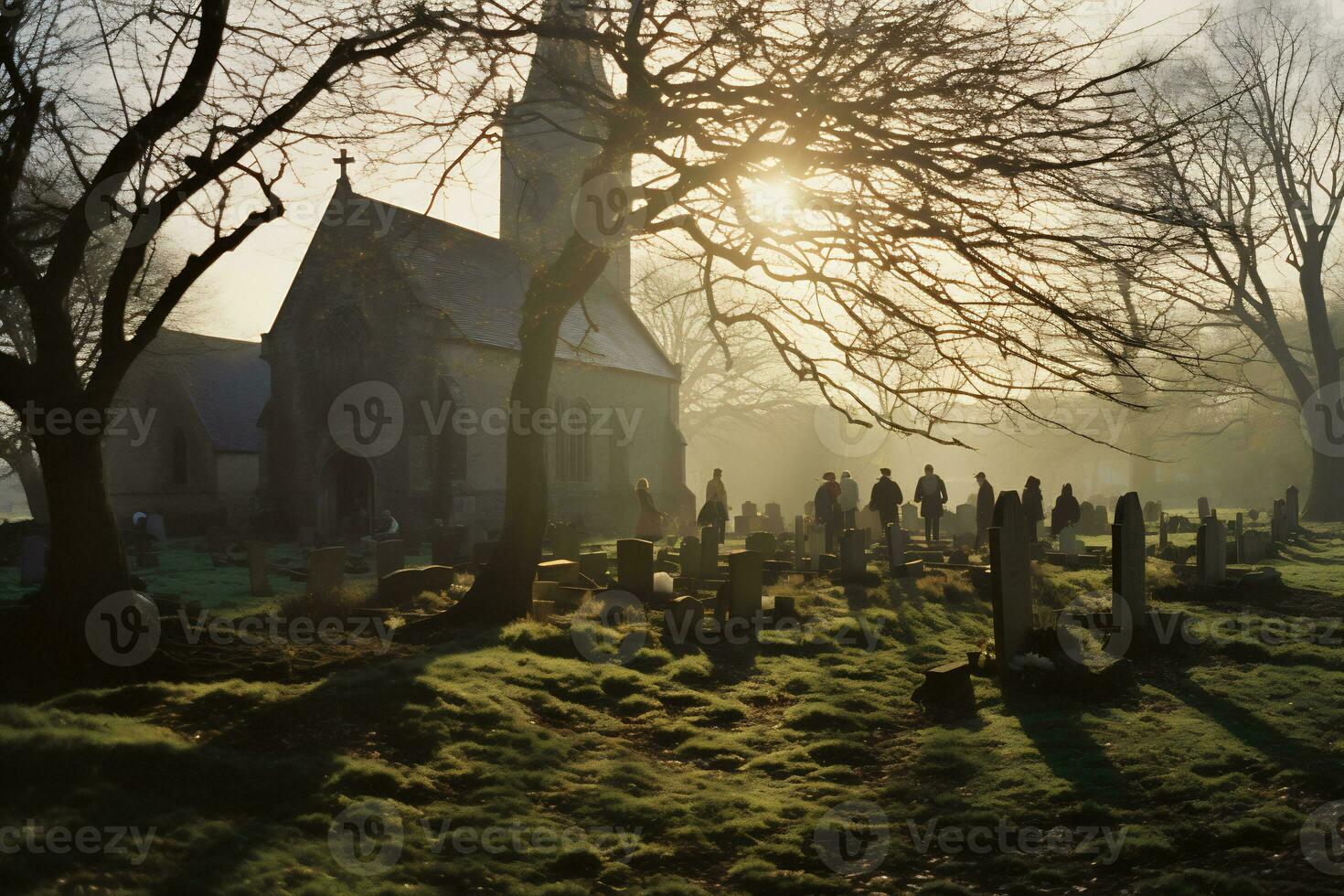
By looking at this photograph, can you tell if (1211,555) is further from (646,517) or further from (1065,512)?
(646,517)

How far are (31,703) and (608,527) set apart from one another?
26.2 m

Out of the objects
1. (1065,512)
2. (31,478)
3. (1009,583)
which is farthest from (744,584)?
(31,478)

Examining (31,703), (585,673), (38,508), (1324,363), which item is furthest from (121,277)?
(1324,363)

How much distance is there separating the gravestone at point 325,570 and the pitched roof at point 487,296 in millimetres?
10306

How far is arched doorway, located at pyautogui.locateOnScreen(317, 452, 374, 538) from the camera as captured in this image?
89.1 feet

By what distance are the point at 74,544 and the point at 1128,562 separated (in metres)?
9.61

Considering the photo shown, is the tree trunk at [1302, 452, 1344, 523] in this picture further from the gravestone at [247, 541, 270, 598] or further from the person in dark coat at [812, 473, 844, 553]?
the gravestone at [247, 541, 270, 598]

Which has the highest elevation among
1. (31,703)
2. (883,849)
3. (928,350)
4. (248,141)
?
(248,141)

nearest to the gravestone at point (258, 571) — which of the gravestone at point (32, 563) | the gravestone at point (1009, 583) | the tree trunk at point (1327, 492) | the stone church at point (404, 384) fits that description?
the gravestone at point (32, 563)

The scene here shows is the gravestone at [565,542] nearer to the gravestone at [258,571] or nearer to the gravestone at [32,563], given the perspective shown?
the gravestone at [258,571]

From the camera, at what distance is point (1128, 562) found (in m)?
10.1

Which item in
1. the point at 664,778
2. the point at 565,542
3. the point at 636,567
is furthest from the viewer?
the point at 565,542

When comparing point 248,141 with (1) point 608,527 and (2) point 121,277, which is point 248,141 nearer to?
(2) point 121,277

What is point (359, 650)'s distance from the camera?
31.3ft
